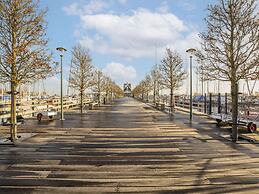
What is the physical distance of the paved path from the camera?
21.5 feet

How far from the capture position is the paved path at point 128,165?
21.5ft

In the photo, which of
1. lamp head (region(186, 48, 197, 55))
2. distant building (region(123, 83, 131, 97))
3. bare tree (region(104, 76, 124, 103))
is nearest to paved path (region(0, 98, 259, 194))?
lamp head (region(186, 48, 197, 55))

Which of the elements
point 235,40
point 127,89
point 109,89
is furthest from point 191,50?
point 127,89

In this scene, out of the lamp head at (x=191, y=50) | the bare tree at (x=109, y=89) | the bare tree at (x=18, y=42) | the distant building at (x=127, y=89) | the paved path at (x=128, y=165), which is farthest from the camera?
the distant building at (x=127, y=89)

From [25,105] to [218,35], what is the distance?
1702cm

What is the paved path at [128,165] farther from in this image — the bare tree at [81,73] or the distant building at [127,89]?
the distant building at [127,89]

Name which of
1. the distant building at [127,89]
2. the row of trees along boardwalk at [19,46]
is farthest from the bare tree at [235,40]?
the distant building at [127,89]

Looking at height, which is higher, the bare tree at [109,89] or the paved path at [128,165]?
the bare tree at [109,89]

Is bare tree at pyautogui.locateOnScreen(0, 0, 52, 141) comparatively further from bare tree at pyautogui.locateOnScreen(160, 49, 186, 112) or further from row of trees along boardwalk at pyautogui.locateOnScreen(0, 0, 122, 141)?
bare tree at pyautogui.locateOnScreen(160, 49, 186, 112)

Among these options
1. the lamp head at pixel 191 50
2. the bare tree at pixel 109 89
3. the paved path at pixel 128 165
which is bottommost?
the paved path at pixel 128 165

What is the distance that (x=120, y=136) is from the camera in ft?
45.2

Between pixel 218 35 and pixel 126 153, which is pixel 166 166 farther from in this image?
pixel 218 35

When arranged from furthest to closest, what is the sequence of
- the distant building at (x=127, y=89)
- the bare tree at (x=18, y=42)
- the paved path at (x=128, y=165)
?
the distant building at (x=127, y=89) < the bare tree at (x=18, y=42) < the paved path at (x=128, y=165)

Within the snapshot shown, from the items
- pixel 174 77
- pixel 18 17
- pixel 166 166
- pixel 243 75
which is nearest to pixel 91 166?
pixel 166 166
